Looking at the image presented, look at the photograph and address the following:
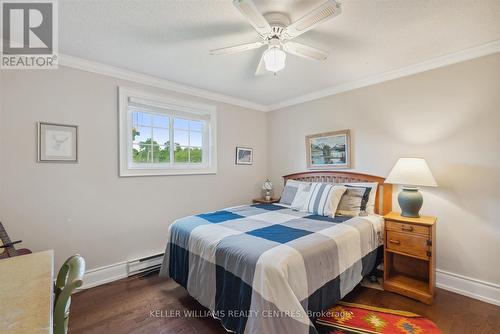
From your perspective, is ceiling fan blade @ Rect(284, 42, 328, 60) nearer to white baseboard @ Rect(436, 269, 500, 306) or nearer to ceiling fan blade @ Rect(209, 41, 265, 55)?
ceiling fan blade @ Rect(209, 41, 265, 55)

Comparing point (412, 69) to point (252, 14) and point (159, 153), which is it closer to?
point (252, 14)

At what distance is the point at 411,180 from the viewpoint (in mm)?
2236

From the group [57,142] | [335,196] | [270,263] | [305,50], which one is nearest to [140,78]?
[57,142]

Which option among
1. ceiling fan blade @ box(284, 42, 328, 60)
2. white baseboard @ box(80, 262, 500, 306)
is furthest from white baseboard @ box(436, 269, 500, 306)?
ceiling fan blade @ box(284, 42, 328, 60)

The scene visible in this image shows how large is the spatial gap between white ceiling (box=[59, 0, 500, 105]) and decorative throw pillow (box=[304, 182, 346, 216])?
4.71 ft

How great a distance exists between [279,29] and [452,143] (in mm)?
2147

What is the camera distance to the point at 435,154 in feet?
8.12

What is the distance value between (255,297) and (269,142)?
318 centimetres

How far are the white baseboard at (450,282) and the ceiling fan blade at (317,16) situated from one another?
278 centimetres

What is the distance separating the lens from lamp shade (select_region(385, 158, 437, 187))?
2.21m

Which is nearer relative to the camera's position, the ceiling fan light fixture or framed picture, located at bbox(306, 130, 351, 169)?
the ceiling fan light fixture

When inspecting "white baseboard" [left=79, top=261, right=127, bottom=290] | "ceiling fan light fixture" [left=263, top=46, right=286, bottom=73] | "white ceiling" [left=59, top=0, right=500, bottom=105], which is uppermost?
"white ceiling" [left=59, top=0, right=500, bottom=105]

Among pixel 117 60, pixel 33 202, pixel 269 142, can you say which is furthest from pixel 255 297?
pixel 269 142

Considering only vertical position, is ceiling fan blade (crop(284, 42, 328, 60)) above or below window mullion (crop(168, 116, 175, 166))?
above
